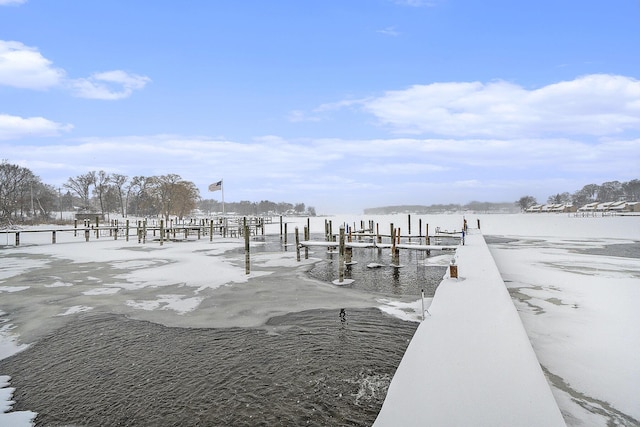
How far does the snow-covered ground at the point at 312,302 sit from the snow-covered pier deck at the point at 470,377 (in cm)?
87

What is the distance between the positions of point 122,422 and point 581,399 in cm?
592

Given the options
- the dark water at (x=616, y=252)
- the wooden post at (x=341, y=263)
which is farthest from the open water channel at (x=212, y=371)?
the dark water at (x=616, y=252)

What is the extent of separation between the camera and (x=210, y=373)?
5.59 meters

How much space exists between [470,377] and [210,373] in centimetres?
404

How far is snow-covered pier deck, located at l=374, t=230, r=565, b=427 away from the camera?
9.92 feet

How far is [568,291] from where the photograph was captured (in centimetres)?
1021

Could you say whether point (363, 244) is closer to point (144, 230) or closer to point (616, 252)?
point (616, 252)

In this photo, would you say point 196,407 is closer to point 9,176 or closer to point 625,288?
point 625,288

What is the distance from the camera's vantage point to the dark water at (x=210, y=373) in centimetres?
449

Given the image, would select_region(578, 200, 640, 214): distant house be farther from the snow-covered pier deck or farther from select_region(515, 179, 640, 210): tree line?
the snow-covered pier deck

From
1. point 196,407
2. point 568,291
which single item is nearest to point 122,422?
point 196,407

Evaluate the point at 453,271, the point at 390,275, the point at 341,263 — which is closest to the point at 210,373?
the point at 453,271

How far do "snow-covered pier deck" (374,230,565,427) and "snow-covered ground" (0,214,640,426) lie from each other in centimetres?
87

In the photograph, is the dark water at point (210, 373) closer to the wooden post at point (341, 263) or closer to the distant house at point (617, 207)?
the wooden post at point (341, 263)
